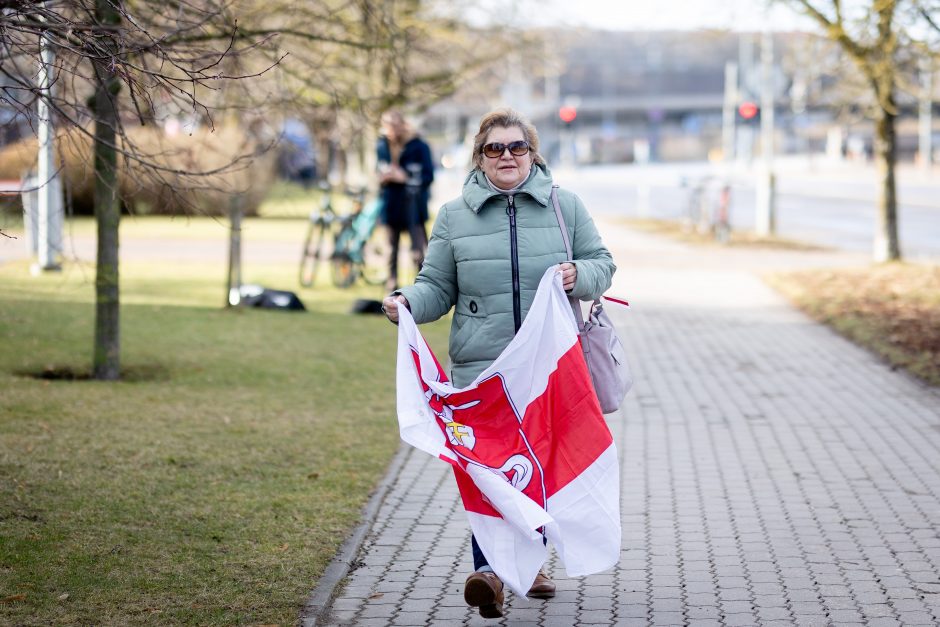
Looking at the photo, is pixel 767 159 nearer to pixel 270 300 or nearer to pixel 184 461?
pixel 270 300

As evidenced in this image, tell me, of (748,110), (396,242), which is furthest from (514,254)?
(748,110)

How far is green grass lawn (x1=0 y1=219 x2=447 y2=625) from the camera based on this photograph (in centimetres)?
504

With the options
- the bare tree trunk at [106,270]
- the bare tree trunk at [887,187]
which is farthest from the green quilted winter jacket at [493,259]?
the bare tree trunk at [887,187]

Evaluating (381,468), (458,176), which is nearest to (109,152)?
(381,468)

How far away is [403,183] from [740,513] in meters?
9.53

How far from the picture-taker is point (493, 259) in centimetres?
487

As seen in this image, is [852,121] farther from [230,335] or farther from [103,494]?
[103,494]

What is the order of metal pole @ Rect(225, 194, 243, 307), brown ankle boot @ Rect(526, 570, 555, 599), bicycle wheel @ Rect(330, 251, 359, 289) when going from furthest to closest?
bicycle wheel @ Rect(330, 251, 359, 289) < metal pole @ Rect(225, 194, 243, 307) < brown ankle boot @ Rect(526, 570, 555, 599)

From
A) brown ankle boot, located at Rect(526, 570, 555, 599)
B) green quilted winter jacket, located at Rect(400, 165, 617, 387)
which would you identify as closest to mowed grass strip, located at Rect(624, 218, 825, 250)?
brown ankle boot, located at Rect(526, 570, 555, 599)

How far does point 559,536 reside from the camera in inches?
184

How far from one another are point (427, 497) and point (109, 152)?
12.6ft

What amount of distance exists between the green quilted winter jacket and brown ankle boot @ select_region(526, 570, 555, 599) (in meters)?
0.87

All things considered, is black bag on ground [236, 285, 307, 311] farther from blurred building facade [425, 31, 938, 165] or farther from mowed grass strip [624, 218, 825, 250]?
blurred building facade [425, 31, 938, 165]

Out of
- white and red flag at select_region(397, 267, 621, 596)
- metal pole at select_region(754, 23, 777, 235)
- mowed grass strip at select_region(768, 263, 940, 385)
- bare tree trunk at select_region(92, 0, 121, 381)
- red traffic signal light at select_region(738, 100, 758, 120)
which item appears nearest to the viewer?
white and red flag at select_region(397, 267, 621, 596)
